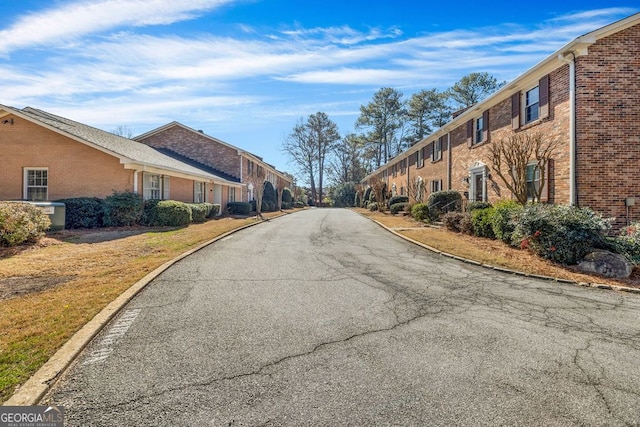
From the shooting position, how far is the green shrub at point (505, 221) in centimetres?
994

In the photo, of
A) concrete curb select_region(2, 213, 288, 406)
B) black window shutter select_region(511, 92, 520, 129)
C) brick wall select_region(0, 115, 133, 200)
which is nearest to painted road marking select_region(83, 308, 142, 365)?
concrete curb select_region(2, 213, 288, 406)

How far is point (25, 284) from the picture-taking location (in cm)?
561

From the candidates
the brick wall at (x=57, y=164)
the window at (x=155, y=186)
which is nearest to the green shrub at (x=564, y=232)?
the brick wall at (x=57, y=164)

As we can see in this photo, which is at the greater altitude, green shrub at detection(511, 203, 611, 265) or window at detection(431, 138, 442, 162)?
window at detection(431, 138, 442, 162)

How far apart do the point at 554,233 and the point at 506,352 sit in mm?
5724

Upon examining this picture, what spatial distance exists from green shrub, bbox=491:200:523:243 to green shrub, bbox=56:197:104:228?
1449 centimetres

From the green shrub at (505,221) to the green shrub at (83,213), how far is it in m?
14.5

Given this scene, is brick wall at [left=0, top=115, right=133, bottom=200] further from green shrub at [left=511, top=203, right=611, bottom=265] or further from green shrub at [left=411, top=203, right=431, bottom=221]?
green shrub at [left=511, top=203, right=611, bottom=265]

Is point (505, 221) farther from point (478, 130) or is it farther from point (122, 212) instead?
point (122, 212)

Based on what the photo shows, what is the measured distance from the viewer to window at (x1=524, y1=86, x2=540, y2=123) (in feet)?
40.2

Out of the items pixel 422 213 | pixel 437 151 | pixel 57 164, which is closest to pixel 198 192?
pixel 57 164

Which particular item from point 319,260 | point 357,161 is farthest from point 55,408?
point 357,161

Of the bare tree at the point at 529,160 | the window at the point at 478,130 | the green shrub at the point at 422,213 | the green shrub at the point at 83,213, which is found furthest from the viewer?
the green shrub at the point at 422,213

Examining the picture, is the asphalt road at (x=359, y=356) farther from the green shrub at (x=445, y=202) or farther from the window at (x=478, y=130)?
the green shrub at (x=445, y=202)
